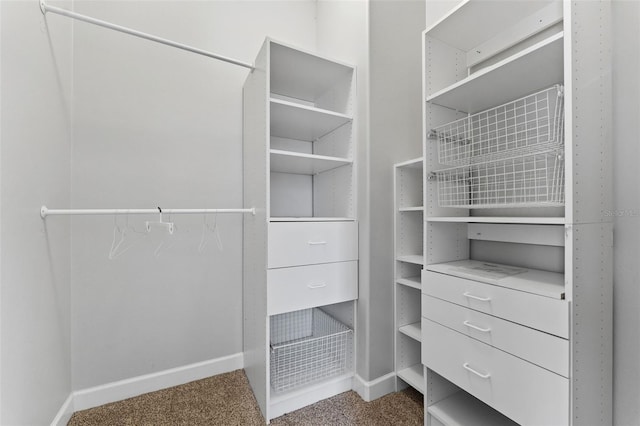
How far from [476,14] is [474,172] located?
2.46ft

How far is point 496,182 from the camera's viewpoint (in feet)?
4.71

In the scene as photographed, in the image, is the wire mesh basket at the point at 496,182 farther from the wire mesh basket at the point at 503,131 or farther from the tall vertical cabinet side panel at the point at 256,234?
the tall vertical cabinet side panel at the point at 256,234

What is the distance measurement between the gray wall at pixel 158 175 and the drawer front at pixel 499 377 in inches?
52.2

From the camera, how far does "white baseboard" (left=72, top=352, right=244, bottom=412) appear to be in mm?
1588

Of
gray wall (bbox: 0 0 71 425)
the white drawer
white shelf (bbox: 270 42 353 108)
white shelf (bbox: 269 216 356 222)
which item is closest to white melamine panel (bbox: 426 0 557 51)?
white shelf (bbox: 270 42 353 108)

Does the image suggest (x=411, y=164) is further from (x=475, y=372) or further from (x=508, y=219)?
(x=475, y=372)

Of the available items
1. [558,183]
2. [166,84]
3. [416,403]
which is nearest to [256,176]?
[166,84]

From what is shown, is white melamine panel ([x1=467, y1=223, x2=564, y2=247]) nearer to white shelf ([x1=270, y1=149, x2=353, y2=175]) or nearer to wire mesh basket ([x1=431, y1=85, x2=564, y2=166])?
wire mesh basket ([x1=431, y1=85, x2=564, y2=166])

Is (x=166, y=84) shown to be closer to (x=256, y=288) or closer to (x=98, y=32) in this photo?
(x=98, y=32)

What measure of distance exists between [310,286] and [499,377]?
933 millimetres

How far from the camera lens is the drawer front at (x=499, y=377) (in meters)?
0.93

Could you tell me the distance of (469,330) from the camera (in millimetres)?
1190

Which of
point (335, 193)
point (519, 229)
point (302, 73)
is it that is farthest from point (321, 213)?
point (519, 229)

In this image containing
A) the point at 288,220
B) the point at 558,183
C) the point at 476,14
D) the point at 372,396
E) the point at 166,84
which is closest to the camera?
the point at 558,183
